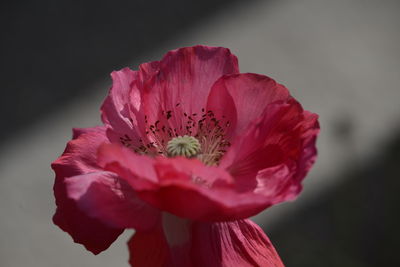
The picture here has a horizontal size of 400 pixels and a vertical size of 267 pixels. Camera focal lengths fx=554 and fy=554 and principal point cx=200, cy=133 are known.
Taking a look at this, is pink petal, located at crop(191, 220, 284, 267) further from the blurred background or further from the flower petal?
the blurred background

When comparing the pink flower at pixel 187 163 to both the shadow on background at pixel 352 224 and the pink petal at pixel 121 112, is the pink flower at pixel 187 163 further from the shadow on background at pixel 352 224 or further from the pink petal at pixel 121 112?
the shadow on background at pixel 352 224

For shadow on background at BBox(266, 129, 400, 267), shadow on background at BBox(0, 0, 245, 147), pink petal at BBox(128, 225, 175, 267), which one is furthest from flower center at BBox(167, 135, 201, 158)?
shadow on background at BBox(0, 0, 245, 147)

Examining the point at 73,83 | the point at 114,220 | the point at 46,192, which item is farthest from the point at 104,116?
the point at 73,83

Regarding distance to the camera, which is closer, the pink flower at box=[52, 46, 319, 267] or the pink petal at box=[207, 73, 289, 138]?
the pink flower at box=[52, 46, 319, 267]

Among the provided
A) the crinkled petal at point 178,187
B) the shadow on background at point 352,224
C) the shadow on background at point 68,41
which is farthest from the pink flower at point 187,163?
the shadow on background at point 68,41

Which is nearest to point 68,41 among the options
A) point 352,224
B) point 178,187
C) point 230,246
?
point 352,224

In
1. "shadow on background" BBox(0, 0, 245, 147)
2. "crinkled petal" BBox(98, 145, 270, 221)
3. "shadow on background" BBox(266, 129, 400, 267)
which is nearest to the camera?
"crinkled petal" BBox(98, 145, 270, 221)

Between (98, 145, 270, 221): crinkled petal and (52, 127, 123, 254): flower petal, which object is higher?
(98, 145, 270, 221): crinkled petal
